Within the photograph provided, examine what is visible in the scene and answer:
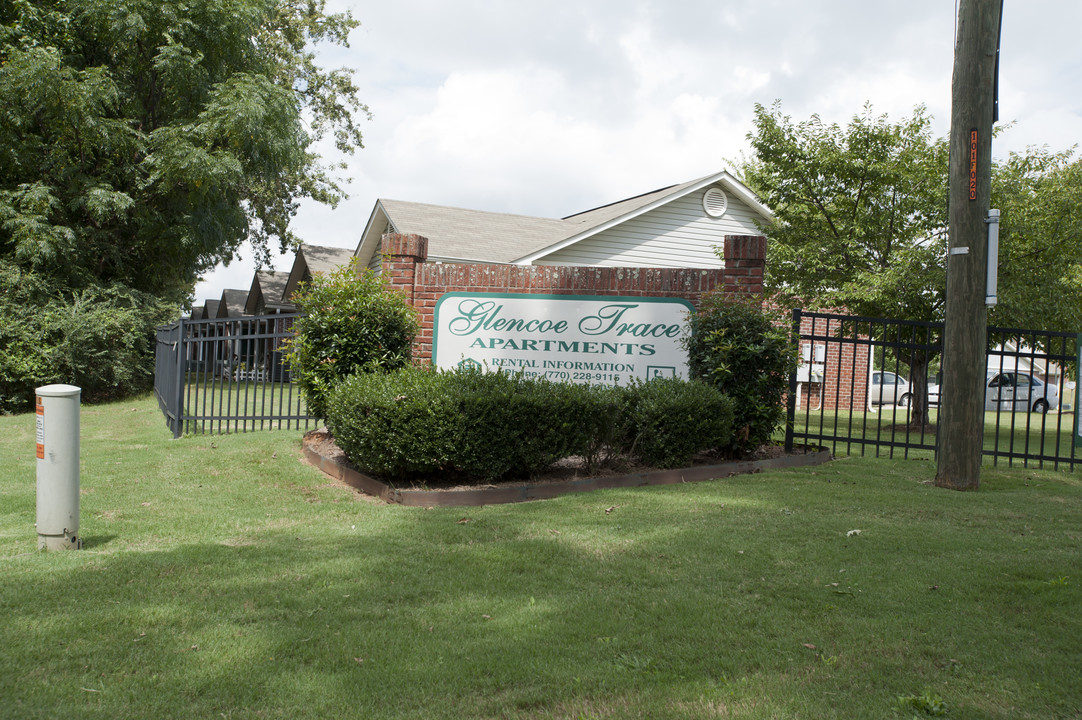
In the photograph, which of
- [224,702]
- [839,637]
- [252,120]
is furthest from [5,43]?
[839,637]

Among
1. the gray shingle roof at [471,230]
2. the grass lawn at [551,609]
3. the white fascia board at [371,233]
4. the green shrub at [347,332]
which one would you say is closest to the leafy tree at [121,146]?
the white fascia board at [371,233]

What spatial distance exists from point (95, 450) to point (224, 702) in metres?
7.48

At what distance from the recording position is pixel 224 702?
2.68 m

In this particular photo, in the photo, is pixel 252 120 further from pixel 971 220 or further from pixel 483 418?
pixel 971 220

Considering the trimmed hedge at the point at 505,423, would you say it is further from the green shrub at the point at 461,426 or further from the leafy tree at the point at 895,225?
the leafy tree at the point at 895,225

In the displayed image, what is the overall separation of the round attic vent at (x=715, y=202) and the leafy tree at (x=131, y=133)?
11028mm

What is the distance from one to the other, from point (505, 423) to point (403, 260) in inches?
130

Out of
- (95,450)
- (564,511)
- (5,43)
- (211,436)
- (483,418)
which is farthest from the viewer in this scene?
(5,43)

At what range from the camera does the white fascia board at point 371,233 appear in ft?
63.1

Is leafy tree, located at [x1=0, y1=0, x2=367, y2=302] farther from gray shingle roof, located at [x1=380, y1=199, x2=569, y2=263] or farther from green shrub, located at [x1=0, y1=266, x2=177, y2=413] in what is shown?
gray shingle roof, located at [x1=380, y1=199, x2=569, y2=263]

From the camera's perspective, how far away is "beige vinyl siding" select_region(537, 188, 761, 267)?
1692 cm

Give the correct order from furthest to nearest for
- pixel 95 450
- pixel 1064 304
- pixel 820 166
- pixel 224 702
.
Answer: pixel 820 166 → pixel 1064 304 → pixel 95 450 → pixel 224 702

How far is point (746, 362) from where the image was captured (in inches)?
305

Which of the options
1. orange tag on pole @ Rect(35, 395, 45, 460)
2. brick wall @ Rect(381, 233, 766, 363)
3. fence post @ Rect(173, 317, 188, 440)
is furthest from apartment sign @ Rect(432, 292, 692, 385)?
orange tag on pole @ Rect(35, 395, 45, 460)
